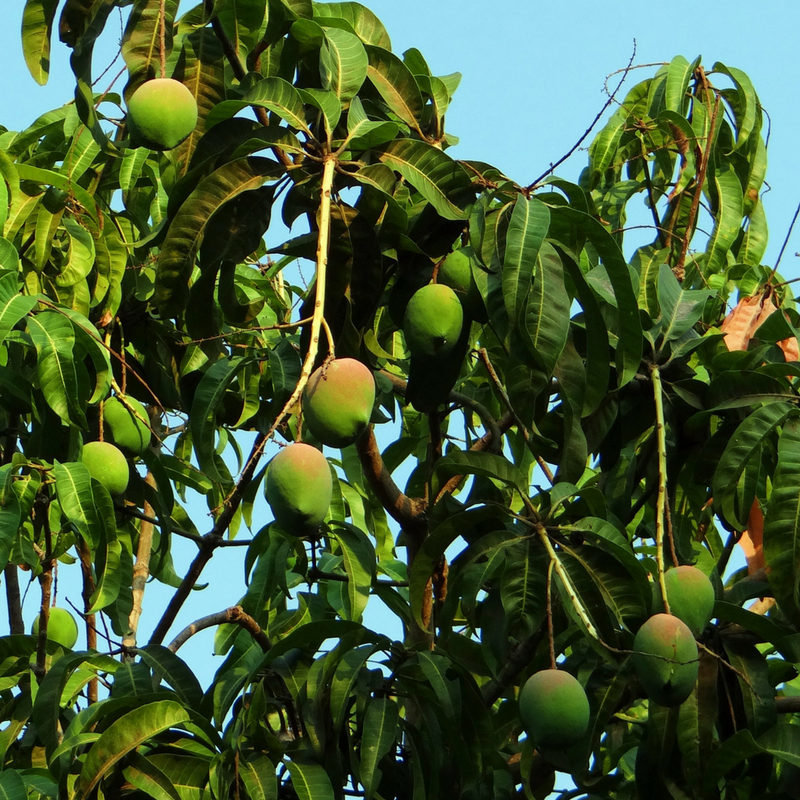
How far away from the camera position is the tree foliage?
1.68 m

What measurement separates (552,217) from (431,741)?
893mm

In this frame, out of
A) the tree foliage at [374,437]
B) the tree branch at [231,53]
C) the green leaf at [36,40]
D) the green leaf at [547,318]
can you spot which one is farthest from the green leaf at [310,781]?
the green leaf at [36,40]

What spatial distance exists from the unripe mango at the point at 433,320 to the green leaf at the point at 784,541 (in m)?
0.57

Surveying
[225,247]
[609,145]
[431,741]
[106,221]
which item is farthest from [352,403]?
[609,145]

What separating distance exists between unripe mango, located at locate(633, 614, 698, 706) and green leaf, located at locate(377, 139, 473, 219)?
639mm

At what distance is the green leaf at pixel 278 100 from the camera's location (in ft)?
5.30

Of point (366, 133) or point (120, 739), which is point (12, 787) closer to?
point (120, 739)

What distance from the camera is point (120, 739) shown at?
1778mm

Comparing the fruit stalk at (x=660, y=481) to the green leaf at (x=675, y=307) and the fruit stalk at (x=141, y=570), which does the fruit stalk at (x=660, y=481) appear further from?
the fruit stalk at (x=141, y=570)

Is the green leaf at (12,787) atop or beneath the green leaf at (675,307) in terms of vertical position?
beneath

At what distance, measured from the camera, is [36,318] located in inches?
78.9

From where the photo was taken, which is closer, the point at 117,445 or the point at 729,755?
the point at 729,755

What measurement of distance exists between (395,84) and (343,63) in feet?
0.56

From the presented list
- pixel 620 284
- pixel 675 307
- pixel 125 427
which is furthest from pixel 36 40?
pixel 675 307
